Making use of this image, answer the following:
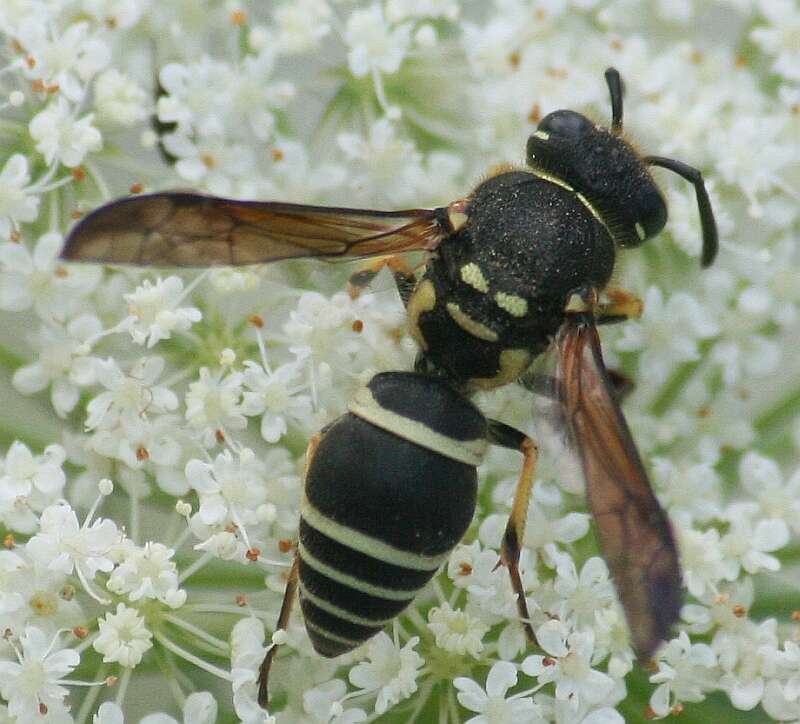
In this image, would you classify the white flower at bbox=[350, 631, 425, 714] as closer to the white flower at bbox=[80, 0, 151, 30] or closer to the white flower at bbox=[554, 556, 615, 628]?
the white flower at bbox=[554, 556, 615, 628]

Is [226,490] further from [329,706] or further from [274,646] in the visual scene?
[329,706]

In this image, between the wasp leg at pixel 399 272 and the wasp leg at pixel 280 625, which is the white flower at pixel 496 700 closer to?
the wasp leg at pixel 280 625

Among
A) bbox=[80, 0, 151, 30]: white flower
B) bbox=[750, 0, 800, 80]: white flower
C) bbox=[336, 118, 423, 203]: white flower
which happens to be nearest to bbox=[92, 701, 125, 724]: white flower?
bbox=[336, 118, 423, 203]: white flower

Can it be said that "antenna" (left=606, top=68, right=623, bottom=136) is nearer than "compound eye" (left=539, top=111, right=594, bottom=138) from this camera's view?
No

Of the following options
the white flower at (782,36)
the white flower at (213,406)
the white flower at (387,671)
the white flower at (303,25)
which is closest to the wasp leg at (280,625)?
the white flower at (387,671)

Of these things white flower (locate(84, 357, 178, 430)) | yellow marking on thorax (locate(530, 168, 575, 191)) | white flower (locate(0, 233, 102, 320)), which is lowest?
white flower (locate(84, 357, 178, 430))

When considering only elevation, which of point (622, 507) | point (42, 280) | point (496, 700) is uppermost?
point (622, 507)

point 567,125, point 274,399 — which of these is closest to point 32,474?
point 274,399
